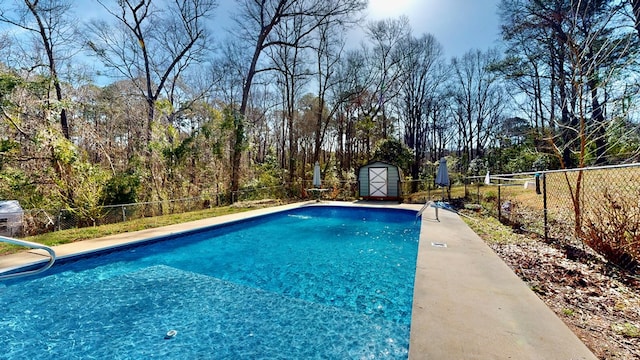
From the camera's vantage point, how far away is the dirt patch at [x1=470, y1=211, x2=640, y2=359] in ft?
6.48

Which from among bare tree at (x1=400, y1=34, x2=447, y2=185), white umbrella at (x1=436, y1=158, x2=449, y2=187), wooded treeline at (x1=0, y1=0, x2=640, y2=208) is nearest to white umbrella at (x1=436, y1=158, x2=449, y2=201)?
white umbrella at (x1=436, y1=158, x2=449, y2=187)

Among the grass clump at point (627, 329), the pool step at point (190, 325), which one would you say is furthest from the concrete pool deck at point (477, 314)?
the pool step at point (190, 325)

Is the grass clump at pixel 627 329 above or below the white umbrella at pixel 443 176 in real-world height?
below

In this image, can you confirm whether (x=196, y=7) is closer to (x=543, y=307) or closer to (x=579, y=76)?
(x=579, y=76)

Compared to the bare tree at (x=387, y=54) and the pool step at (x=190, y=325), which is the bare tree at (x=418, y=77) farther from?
the pool step at (x=190, y=325)

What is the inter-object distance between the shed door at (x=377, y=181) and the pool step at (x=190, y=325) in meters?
9.98

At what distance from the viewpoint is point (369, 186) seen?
13.2 m

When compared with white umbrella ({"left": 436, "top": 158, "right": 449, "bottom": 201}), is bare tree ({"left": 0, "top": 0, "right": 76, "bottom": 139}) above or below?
above

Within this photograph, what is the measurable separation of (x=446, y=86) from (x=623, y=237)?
2091 cm

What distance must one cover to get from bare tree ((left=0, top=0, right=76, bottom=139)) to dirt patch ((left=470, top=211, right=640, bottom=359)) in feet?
39.6

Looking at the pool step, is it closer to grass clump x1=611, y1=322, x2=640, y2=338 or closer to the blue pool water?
the blue pool water

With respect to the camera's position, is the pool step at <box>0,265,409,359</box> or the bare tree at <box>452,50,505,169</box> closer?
the pool step at <box>0,265,409,359</box>

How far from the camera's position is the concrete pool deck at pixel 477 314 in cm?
185

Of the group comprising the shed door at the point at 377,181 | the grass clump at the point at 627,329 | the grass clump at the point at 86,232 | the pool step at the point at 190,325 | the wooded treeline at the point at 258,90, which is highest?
the wooded treeline at the point at 258,90
